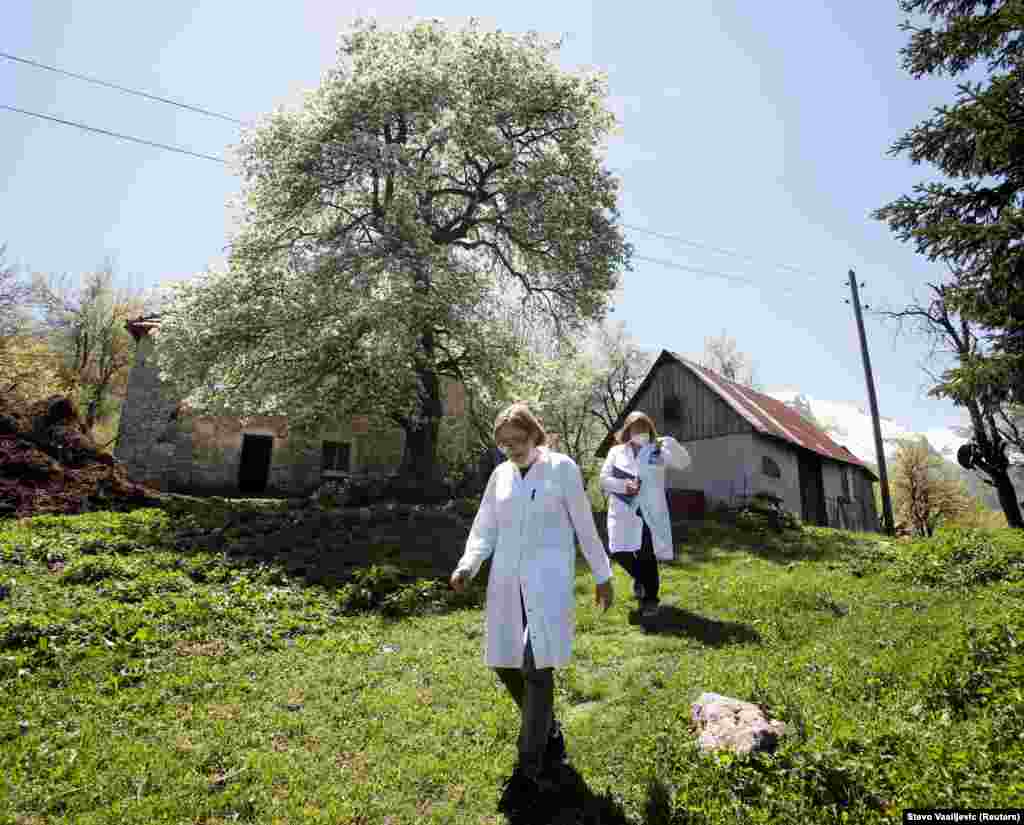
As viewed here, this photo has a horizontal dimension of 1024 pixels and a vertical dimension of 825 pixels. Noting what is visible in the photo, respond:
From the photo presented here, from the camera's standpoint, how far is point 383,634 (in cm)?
705

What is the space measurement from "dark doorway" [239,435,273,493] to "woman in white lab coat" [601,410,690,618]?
2041cm

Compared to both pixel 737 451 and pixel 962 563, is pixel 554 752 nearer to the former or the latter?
pixel 962 563

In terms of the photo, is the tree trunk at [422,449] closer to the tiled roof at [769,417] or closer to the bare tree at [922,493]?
the tiled roof at [769,417]

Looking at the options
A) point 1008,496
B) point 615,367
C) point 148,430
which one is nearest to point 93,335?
point 148,430

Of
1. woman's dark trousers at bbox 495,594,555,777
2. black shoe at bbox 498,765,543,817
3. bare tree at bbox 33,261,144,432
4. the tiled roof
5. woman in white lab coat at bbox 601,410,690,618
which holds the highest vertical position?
bare tree at bbox 33,261,144,432

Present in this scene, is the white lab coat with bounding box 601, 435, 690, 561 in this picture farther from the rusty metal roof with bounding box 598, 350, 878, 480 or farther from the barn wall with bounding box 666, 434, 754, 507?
the rusty metal roof with bounding box 598, 350, 878, 480

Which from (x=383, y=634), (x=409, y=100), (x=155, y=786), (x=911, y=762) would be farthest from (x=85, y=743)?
(x=409, y=100)

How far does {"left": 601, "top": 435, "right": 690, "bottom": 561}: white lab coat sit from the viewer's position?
6793 mm

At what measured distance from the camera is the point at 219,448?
23.1m

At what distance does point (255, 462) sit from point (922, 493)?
34.3 metres

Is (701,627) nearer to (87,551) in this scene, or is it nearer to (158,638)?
(158,638)

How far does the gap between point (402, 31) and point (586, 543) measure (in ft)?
64.2

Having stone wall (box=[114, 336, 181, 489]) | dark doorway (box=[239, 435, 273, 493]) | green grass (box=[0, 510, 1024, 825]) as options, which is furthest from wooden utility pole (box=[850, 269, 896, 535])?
stone wall (box=[114, 336, 181, 489])

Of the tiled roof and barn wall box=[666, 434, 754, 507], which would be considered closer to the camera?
barn wall box=[666, 434, 754, 507]
